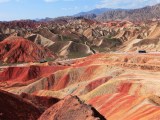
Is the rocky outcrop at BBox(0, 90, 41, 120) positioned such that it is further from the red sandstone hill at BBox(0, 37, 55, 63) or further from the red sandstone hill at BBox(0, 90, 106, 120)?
the red sandstone hill at BBox(0, 37, 55, 63)

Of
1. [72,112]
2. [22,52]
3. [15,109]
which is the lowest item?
[22,52]

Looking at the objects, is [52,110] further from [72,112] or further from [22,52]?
[22,52]

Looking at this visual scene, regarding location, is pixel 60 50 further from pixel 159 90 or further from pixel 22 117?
pixel 22 117

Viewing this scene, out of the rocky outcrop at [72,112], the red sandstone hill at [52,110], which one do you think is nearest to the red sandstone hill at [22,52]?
the red sandstone hill at [52,110]

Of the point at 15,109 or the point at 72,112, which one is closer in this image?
the point at 72,112

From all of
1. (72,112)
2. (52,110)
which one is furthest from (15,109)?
(72,112)

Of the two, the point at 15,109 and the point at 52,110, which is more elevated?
the point at 52,110

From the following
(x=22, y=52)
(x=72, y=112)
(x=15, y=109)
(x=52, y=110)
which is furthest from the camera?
(x=22, y=52)

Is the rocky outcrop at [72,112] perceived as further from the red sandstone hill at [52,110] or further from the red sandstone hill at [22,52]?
the red sandstone hill at [22,52]

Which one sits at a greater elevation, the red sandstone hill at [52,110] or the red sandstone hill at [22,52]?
the red sandstone hill at [52,110]
